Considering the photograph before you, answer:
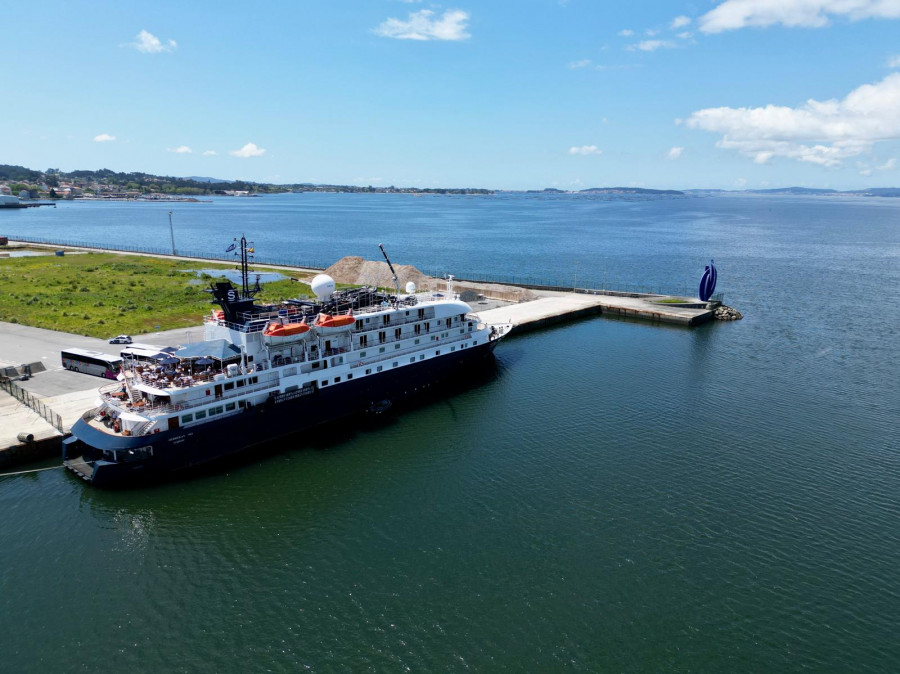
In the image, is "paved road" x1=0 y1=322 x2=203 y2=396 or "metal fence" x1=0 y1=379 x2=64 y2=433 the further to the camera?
"paved road" x1=0 y1=322 x2=203 y2=396

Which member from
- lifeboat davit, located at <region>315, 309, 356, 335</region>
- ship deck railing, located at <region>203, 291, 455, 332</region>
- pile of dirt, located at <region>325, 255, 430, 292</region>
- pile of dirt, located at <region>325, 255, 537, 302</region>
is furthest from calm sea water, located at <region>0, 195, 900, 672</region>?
pile of dirt, located at <region>325, 255, 430, 292</region>

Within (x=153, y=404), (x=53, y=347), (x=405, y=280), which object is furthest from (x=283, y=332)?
(x=405, y=280)

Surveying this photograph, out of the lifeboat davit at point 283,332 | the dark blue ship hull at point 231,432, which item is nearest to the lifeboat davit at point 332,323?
the lifeboat davit at point 283,332

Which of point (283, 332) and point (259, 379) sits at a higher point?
point (283, 332)

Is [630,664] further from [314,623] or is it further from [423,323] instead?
[423,323]

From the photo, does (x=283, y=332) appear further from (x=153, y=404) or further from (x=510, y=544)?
(x=510, y=544)

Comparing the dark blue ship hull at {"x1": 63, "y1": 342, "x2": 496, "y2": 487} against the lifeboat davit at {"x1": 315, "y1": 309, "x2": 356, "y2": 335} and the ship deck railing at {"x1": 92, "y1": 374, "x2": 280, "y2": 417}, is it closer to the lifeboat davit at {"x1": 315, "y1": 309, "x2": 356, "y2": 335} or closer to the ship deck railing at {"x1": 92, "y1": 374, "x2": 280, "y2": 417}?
the ship deck railing at {"x1": 92, "y1": 374, "x2": 280, "y2": 417}

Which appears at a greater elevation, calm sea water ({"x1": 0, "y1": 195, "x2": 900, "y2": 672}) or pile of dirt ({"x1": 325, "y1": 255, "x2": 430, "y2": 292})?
pile of dirt ({"x1": 325, "y1": 255, "x2": 430, "y2": 292})
